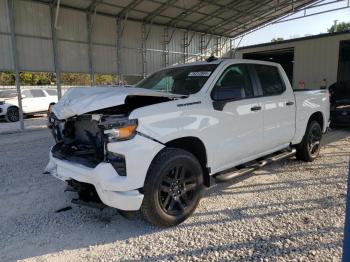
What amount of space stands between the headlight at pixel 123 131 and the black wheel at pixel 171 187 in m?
0.42

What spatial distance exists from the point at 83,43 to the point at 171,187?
1298 centimetres

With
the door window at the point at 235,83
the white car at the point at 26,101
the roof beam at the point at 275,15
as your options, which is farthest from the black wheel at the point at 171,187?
the roof beam at the point at 275,15

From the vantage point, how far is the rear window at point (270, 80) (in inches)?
191

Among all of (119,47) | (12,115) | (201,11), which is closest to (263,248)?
(119,47)

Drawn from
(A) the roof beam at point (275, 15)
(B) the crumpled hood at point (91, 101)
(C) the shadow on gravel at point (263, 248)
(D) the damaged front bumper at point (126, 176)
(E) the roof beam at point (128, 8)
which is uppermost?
(A) the roof beam at point (275, 15)

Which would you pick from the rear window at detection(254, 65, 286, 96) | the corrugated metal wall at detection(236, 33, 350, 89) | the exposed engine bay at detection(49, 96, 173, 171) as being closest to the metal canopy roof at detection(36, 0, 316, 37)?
the corrugated metal wall at detection(236, 33, 350, 89)

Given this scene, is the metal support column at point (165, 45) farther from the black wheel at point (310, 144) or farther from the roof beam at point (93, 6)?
the black wheel at point (310, 144)

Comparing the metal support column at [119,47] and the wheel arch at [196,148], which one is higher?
the metal support column at [119,47]

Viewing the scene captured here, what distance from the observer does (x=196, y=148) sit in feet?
12.5

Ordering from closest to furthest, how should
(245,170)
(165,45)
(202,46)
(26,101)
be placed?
(245,170), (26,101), (165,45), (202,46)

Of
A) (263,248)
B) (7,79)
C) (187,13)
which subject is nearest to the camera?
(263,248)

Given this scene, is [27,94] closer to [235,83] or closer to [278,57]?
[235,83]

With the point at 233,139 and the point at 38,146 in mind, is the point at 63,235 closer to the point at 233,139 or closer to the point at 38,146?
the point at 233,139

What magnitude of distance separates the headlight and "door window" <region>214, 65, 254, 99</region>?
4.40 ft
